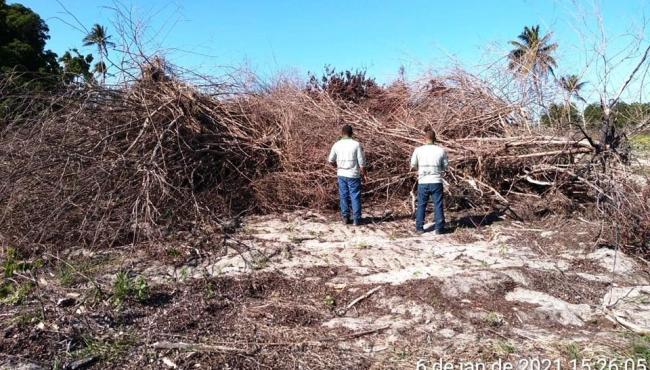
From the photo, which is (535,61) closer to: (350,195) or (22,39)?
(350,195)

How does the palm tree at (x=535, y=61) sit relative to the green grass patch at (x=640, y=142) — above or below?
above

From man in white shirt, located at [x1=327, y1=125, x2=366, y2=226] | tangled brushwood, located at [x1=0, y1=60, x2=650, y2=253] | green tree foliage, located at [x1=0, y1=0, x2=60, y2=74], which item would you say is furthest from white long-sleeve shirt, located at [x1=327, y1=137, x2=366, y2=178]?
green tree foliage, located at [x1=0, y1=0, x2=60, y2=74]

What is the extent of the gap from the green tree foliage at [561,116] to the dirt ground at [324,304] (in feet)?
6.57

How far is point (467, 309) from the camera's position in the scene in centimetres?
391

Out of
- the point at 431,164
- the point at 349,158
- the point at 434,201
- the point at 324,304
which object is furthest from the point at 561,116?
the point at 324,304

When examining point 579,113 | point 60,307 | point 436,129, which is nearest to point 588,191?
point 579,113

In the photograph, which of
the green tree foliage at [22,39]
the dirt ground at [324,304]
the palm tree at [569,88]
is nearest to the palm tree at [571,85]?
the palm tree at [569,88]

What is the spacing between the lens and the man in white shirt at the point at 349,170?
6.77m

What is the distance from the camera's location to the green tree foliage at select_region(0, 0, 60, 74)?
1909 cm

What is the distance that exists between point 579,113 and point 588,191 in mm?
1238

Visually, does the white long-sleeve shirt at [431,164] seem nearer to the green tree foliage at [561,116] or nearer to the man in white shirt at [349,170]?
the man in white shirt at [349,170]

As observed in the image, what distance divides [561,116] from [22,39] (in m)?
22.0
